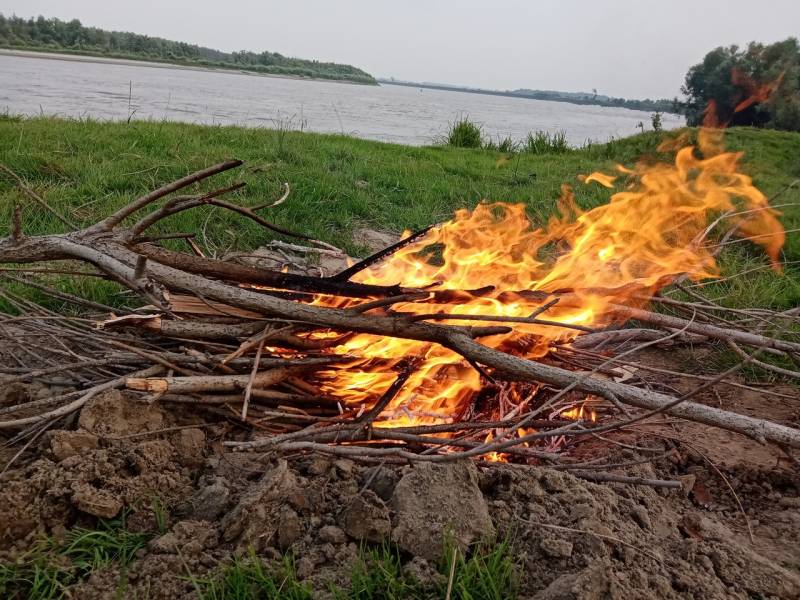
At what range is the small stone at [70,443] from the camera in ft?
6.35

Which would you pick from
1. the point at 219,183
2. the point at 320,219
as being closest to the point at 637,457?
the point at 320,219

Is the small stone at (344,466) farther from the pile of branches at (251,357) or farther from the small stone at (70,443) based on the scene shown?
the small stone at (70,443)

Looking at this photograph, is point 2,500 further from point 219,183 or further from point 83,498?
point 219,183

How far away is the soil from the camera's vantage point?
5.51ft

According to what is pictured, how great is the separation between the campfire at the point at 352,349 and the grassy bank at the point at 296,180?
1253mm

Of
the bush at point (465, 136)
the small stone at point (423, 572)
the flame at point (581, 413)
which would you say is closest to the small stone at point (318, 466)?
the small stone at point (423, 572)

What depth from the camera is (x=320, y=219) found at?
5.43 m

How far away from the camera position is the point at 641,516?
78.4 inches

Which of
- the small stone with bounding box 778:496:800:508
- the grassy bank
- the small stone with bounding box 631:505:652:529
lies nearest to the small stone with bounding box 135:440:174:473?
the small stone with bounding box 631:505:652:529

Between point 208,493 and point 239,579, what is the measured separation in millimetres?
384

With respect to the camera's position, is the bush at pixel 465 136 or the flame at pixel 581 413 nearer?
the flame at pixel 581 413

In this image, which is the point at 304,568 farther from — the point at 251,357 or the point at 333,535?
the point at 251,357

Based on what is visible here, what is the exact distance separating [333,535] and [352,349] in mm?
1038

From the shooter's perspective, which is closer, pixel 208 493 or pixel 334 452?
pixel 208 493
